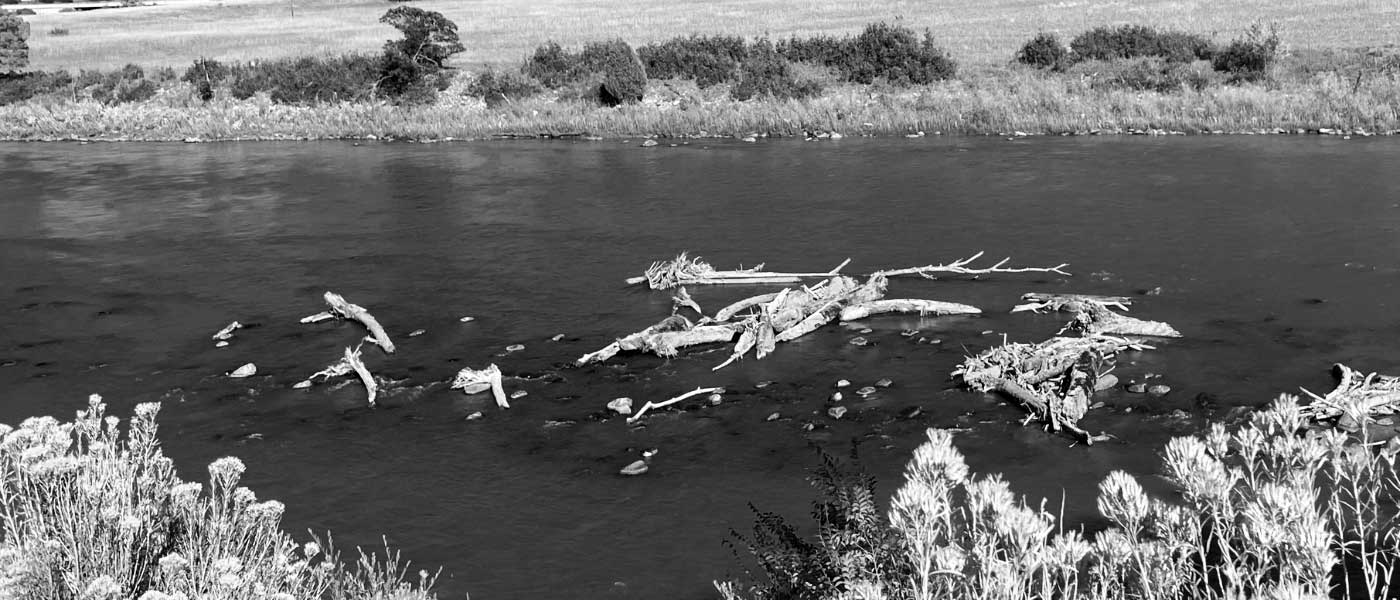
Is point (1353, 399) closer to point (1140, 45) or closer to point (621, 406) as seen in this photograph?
point (621, 406)

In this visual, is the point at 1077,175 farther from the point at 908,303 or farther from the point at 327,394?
the point at 327,394

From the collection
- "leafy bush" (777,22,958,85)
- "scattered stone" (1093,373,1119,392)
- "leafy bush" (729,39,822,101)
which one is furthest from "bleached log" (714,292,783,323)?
"leafy bush" (777,22,958,85)

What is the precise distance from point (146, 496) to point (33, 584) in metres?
1.05

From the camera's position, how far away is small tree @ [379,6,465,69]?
1852 inches

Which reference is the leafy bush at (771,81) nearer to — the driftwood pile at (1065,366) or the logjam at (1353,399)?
the driftwood pile at (1065,366)

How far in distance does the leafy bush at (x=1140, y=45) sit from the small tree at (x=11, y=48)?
4183 cm

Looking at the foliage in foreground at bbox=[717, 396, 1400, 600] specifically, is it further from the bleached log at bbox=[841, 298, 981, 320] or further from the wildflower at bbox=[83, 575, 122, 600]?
the bleached log at bbox=[841, 298, 981, 320]

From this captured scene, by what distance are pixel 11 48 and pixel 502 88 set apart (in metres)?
22.5

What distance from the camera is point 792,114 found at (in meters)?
39.6

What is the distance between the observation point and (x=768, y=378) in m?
16.2

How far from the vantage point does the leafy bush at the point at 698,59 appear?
45156 millimetres

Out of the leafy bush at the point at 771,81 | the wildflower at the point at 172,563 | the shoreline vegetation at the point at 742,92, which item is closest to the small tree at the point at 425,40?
the shoreline vegetation at the point at 742,92

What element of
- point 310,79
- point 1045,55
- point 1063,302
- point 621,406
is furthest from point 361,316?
point 1045,55

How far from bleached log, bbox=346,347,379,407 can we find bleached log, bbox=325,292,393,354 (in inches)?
51.0
